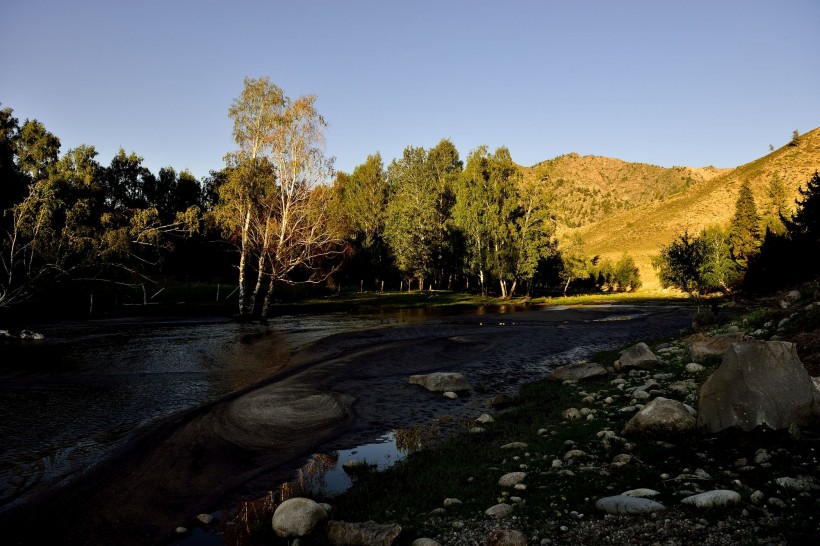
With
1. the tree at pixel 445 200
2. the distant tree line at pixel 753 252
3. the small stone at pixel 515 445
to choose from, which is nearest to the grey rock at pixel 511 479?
the small stone at pixel 515 445

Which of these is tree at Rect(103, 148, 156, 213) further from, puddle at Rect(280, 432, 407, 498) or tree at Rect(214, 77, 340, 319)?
puddle at Rect(280, 432, 407, 498)

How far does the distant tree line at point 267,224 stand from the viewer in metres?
40.7

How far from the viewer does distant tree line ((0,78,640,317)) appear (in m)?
40.7

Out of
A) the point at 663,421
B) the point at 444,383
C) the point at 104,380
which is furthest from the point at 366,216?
the point at 663,421

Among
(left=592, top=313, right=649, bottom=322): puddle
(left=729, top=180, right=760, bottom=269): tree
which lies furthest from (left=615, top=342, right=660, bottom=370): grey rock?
(left=729, top=180, right=760, bottom=269): tree

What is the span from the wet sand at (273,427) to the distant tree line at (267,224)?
22770 millimetres

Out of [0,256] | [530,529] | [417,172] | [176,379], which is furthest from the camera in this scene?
[417,172]

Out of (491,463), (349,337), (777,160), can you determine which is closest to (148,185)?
(349,337)

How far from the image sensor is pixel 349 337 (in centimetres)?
3428

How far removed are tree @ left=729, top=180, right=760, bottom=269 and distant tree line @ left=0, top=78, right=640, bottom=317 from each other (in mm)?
27654

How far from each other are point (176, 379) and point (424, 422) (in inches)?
515

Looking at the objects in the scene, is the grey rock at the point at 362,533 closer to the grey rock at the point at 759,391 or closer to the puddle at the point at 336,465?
the puddle at the point at 336,465

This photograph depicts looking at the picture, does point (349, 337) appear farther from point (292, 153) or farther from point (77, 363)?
point (292, 153)

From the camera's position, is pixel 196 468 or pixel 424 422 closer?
pixel 196 468
